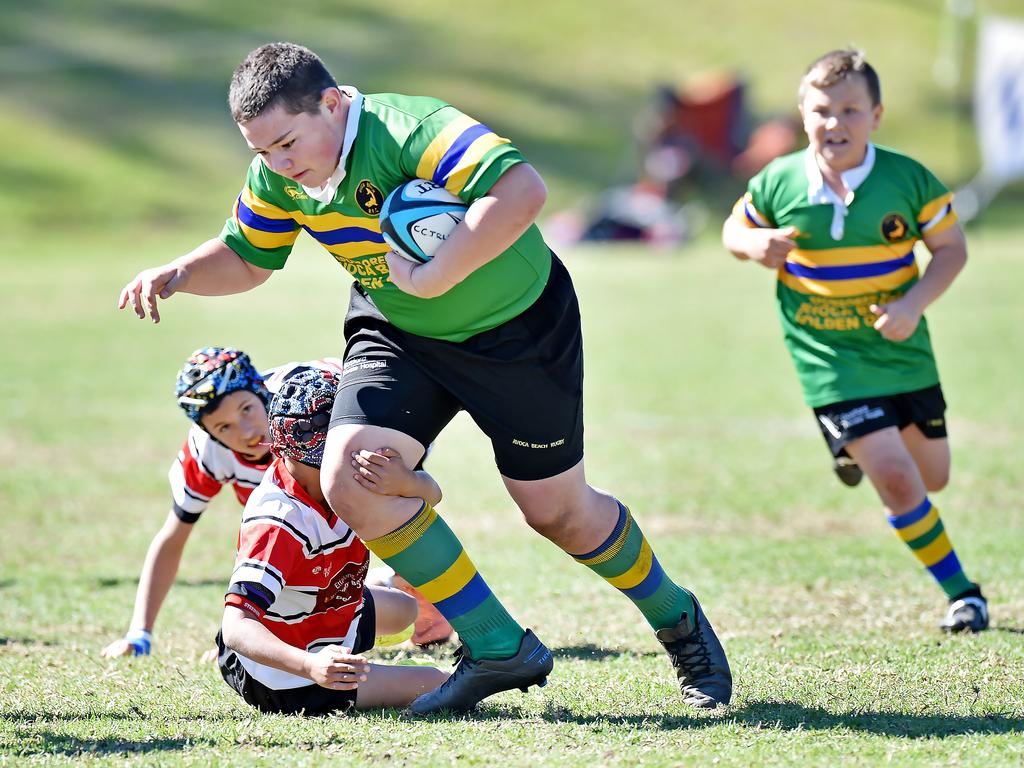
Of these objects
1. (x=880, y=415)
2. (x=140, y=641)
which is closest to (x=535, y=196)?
(x=880, y=415)

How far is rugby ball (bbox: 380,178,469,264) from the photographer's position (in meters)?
3.45

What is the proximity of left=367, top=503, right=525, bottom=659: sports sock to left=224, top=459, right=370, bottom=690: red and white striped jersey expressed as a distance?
0.24 m

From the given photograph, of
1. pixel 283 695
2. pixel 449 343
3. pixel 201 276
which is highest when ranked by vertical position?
pixel 201 276

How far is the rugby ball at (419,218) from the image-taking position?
345 cm

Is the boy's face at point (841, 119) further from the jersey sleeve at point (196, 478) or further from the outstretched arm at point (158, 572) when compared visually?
the outstretched arm at point (158, 572)

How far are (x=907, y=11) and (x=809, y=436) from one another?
128 ft

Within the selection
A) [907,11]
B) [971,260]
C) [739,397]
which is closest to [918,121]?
[907,11]

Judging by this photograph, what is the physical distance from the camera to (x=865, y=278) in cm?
495

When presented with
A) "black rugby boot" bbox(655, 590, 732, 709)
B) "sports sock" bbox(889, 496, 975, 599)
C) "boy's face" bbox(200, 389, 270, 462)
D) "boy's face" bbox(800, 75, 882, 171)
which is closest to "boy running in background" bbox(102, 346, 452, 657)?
"boy's face" bbox(200, 389, 270, 462)

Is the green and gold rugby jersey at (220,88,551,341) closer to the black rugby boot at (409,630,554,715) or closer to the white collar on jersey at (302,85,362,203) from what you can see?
the white collar on jersey at (302,85,362,203)

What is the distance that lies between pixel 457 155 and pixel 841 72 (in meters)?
1.99

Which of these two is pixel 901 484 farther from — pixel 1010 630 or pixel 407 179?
pixel 407 179

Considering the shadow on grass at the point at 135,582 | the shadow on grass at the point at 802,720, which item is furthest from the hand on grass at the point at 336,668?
the shadow on grass at the point at 135,582

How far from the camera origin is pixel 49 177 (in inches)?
1261
